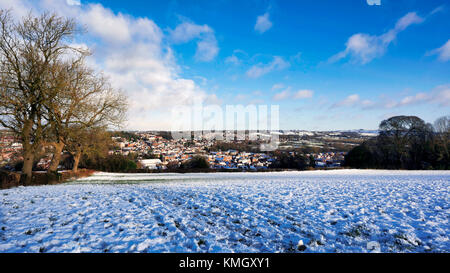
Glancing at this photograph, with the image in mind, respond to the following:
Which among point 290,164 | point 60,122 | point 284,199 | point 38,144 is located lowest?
point 290,164

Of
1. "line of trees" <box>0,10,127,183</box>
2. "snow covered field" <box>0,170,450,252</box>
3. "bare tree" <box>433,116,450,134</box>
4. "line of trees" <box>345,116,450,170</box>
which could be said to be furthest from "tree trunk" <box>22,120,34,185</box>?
"bare tree" <box>433,116,450,134</box>

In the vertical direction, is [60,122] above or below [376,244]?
above

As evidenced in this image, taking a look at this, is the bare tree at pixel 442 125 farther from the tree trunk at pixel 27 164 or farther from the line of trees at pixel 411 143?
the tree trunk at pixel 27 164

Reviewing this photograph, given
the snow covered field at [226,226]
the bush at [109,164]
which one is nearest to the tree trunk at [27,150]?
the snow covered field at [226,226]

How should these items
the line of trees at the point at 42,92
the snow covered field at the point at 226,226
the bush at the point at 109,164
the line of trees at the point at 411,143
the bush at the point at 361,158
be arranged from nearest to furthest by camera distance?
the snow covered field at the point at 226,226 < the line of trees at the point at 42,92 < the line of trees at the point at 411,143 < the bush at the point at 109,164 < the bush at the point at 361,158

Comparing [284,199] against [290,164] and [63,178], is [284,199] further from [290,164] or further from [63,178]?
[290,164]

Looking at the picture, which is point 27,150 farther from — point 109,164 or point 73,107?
point 109,164

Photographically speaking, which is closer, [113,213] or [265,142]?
[113,213]
